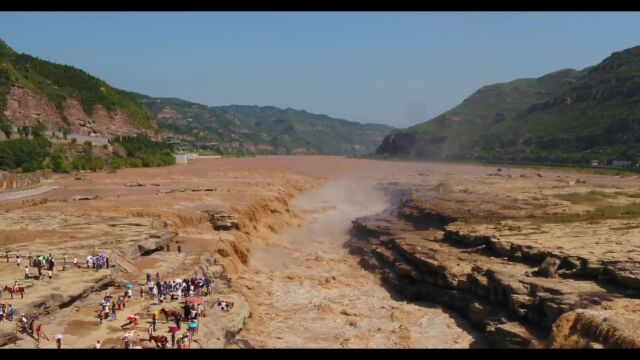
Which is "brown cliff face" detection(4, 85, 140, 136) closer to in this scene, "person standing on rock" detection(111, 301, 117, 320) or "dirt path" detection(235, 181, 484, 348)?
"dirt path" detection(235, 181, 484, 348)

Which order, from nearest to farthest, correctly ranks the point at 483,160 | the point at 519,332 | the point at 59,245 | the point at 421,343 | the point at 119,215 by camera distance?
the point at 519,332 < the point at 421,343 < the point at 59,245 < the point at 119,215 < the point at 483,160

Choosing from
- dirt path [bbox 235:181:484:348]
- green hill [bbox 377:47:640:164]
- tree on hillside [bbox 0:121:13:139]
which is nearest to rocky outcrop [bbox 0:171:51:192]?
tree on hillside [bbox 0:121:13:139]

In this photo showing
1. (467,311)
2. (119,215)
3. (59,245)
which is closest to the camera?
(467,311)

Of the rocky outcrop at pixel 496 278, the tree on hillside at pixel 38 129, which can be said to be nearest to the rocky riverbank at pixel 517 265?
the rocky outcrop at pixel 496 278
